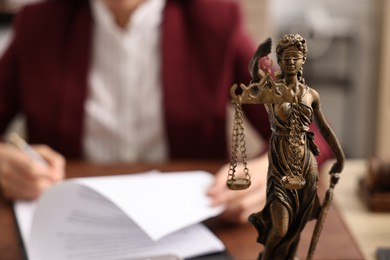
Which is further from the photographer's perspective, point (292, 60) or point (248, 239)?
point (248, 239)

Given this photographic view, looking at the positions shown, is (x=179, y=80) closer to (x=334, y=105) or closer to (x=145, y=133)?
(x=145, y=133)

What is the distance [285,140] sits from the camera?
549 millimetres

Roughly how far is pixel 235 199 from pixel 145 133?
572 millimetres

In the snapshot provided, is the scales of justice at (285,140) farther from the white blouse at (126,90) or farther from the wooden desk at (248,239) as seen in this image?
the white blouse at (126,90)

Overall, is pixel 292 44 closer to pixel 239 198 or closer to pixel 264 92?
pixel 264 92

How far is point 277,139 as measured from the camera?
55cm

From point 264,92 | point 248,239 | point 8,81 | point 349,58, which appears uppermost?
point 264,92

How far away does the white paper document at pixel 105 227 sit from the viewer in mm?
763

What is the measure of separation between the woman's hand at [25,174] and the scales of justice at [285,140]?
0.52m

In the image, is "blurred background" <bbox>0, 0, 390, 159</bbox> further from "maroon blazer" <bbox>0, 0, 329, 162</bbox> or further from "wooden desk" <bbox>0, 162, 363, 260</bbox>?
"wooden desk" <bbox>0, 162, 363, 260</bbox>

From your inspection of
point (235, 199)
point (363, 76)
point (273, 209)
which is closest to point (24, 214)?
point (235, 199)

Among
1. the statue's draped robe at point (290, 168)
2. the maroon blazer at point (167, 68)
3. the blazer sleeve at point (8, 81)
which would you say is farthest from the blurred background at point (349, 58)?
the statue's draped robe at point (290, 168)

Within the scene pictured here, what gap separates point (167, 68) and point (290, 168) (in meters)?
0.91

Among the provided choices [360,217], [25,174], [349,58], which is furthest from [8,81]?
[349,58]
